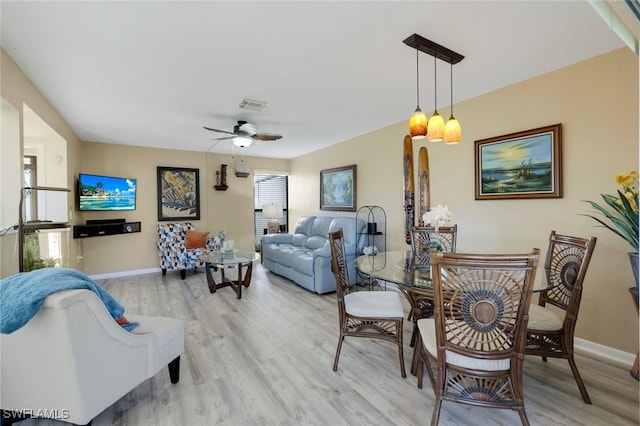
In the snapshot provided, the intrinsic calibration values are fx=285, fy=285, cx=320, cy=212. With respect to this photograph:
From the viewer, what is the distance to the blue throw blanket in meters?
1.26

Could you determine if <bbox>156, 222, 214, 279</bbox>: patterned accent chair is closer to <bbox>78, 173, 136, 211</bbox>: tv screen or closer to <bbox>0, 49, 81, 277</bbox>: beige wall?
<bbox>78, 173, 136, 211</bbox>: tv screen

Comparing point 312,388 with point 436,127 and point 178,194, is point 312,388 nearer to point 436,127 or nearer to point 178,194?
point 436,127

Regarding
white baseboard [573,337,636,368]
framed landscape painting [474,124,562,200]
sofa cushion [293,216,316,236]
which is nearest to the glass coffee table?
sofa cushion [293,216,316,236]

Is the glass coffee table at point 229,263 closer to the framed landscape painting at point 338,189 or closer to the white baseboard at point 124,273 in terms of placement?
the framed landscape painting at point 338,189

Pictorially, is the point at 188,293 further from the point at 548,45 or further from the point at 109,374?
the point at 548,45

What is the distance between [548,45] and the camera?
85.5 inches

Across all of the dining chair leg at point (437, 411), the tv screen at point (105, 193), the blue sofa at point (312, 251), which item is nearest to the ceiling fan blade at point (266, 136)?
the blue sofa at point (312, 251)

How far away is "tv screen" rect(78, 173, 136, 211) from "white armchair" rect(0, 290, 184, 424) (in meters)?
3.97

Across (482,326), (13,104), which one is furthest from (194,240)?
(482,326)

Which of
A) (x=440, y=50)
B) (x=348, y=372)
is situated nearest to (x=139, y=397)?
(x=348, y=372)

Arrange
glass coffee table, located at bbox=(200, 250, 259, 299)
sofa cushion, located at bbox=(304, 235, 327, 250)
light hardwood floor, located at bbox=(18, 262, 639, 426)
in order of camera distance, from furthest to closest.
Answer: sofa cushion, located at bbox=(304, 235, 327, 250)
glass coffee table, located at bbox=(200, 250, 259, 299)
light hardwood floor, located at bbox=(18, 262, 639, 426)

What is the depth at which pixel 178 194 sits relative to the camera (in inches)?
230

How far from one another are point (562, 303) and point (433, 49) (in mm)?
Result: 2086

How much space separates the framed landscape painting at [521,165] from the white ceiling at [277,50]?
1.87 ft
